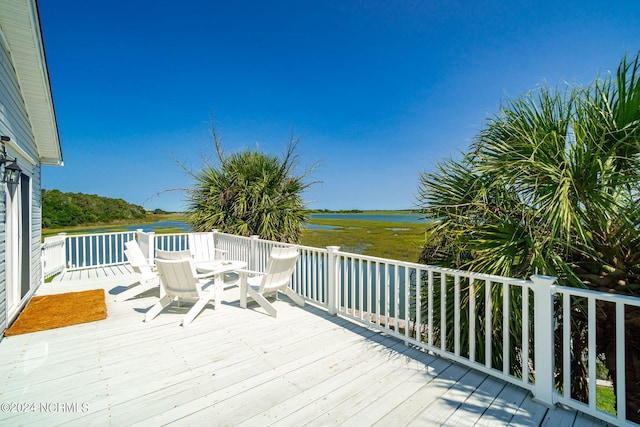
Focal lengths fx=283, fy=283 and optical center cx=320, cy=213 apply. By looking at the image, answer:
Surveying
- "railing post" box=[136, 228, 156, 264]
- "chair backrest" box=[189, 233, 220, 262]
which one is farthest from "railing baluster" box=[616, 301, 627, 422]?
"railing post" box=[136, 228, 156, 264]

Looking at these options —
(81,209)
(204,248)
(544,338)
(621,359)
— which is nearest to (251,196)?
(204,248)

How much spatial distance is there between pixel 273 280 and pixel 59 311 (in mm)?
3395

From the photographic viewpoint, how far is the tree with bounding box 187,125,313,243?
9086 mm

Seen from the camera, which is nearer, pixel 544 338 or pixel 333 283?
pixel 544 338

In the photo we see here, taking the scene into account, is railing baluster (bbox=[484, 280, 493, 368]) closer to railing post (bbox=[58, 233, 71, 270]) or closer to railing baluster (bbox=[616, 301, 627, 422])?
railing baluster (bbox=[616, 301, 627, 422])

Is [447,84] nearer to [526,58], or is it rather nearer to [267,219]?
[526,58]

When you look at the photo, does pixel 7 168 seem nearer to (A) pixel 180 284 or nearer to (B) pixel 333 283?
(A) pixel 180 284

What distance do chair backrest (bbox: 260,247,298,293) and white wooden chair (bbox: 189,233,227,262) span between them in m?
2.89

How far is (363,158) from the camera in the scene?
20.8 metres

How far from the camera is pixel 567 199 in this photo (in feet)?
8.38

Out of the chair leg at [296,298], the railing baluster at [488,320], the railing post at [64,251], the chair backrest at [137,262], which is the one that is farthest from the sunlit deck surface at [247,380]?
the railing post at [64,251]

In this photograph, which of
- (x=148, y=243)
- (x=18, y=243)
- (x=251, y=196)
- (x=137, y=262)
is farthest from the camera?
(x=251, y=196)

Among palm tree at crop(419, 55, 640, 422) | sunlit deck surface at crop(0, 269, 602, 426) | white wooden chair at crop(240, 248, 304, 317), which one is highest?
palm tree at crop(419, 55, 640, 422)

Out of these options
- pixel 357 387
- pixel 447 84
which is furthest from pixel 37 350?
pixel 447 84
